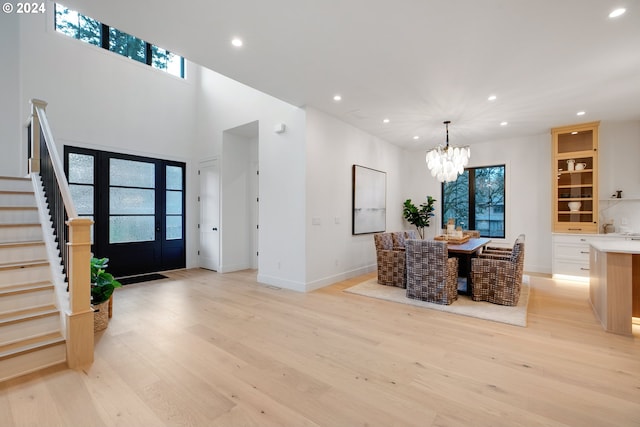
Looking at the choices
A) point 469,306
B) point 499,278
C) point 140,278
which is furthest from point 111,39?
point 499,278

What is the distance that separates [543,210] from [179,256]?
25.6ft

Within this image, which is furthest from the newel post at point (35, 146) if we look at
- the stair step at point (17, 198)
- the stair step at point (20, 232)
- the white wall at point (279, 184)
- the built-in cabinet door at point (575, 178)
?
the built-in cabinet door at point (575, 178)

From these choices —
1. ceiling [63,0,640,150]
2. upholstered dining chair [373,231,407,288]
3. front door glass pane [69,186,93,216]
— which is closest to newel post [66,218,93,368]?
ceiling [63,0,640,150]

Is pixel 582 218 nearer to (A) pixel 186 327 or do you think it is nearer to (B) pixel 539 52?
(B) pixel 539 52

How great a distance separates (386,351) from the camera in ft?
8.25

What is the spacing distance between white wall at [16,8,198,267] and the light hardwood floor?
11.4ft

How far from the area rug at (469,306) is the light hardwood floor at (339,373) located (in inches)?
6.0

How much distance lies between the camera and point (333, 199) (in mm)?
5043

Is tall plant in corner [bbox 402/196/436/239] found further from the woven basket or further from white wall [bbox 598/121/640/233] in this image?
the woven basket

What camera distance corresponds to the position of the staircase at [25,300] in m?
2.18

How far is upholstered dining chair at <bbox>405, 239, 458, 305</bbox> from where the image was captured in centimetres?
367

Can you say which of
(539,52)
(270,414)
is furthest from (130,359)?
(539,52)

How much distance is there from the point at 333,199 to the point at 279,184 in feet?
3.24

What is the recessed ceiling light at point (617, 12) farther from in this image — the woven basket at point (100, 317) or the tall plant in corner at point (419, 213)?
the woven basket at point (100, 317)
